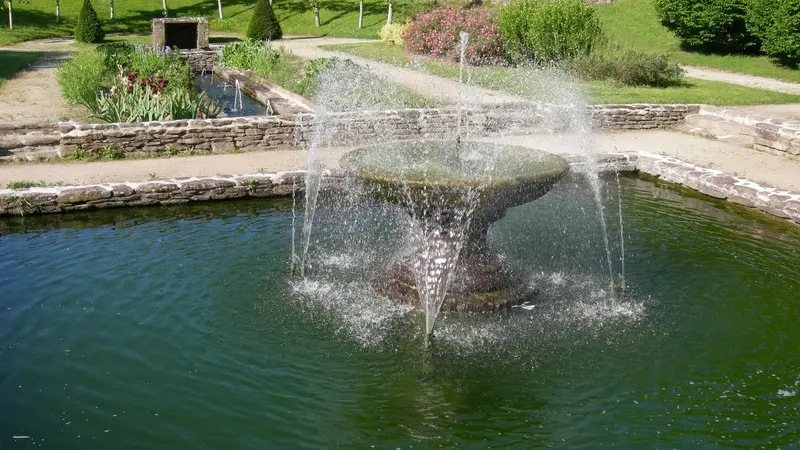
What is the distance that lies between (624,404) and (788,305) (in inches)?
93.8

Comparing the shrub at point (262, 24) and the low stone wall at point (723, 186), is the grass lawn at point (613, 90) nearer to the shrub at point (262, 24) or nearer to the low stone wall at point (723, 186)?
the low stone wall at point (723, 186)

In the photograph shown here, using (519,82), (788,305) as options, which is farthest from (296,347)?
(519,82)

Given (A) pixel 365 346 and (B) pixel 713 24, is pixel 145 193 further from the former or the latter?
(B) pixel 713 24

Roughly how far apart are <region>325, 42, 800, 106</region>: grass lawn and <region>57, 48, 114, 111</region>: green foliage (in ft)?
24.3

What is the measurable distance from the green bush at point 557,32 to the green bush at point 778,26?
4.17 metres

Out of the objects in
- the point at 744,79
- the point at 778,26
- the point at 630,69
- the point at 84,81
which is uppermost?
the point at 778,26

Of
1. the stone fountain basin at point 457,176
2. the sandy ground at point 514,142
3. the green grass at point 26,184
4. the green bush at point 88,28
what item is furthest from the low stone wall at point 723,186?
the green bush at point 88,28

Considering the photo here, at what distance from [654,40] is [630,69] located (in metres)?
7.65

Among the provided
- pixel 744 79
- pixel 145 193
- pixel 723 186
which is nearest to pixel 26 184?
pixel 145 193

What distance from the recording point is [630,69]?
17359mm

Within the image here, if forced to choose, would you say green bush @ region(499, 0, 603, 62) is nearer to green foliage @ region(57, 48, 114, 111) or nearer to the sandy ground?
the sandy ground

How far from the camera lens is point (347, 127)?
11469mm

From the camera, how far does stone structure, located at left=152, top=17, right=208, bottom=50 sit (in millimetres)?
23422

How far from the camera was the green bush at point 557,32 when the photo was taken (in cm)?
1955
